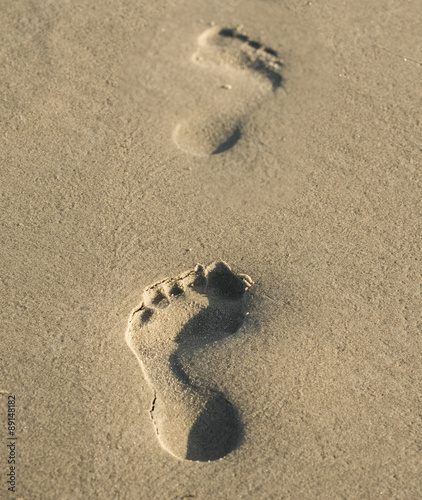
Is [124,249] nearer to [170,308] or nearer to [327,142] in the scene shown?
[170,308]

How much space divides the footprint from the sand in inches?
0.7

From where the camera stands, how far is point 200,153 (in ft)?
8.34

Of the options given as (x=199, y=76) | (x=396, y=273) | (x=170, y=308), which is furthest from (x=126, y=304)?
(x=199, y=76)

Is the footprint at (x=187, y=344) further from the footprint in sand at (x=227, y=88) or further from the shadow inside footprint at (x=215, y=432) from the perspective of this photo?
the footprint in sand at (x=227, y=88)

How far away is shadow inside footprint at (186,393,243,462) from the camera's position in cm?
189

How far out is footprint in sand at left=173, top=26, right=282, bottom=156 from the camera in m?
2.59

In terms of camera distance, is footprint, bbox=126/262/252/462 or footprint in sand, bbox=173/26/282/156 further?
footprint in sand, bbox=173/26/282/156

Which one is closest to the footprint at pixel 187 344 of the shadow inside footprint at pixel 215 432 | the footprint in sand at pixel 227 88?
the shadow inside footprint at pixel 215 432

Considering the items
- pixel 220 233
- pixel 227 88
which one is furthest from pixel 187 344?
pixel 227 88

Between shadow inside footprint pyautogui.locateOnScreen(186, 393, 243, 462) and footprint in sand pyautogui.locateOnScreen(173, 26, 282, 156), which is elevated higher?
footprint in sand pyautogui.locateOnScreen(173, 26, 282, 156)

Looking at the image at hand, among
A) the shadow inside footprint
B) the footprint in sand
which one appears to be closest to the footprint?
the shadow inside footprint

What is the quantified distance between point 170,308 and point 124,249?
0.30 metres

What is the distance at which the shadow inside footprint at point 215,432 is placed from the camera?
1.89 m

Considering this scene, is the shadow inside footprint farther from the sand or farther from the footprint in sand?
the footprint in sand
